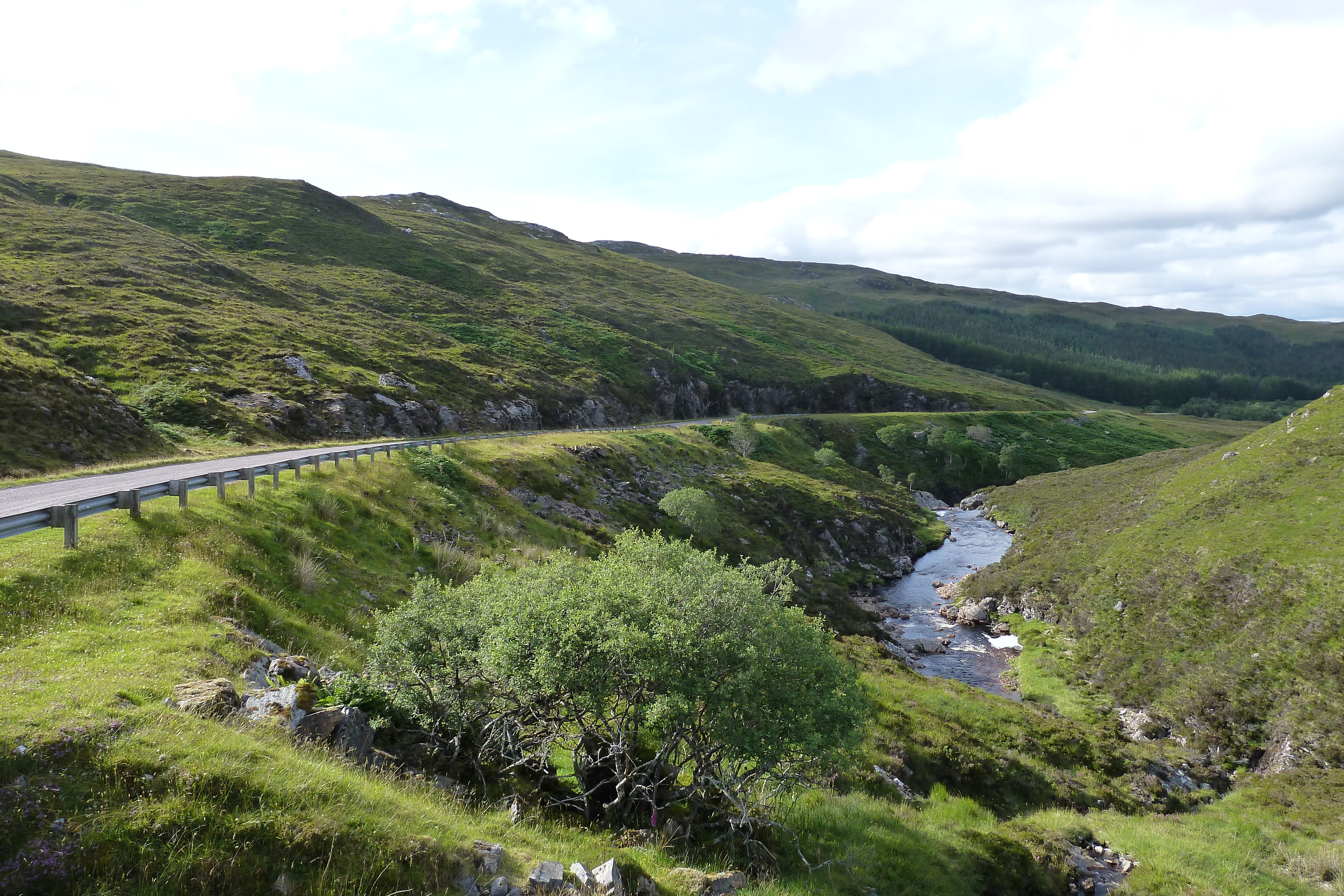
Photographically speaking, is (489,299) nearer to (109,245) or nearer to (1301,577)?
(109,245)

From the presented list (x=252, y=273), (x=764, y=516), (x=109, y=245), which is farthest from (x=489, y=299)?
(x=764, y=516)

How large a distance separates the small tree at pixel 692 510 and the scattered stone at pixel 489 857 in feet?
141

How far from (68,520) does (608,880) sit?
16675 millimetres

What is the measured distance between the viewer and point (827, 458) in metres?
97.9

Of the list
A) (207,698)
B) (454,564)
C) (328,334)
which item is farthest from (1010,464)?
(207,698)

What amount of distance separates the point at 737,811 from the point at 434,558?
61.3 ft

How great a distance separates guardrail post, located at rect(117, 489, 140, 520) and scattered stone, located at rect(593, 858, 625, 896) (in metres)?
17.6

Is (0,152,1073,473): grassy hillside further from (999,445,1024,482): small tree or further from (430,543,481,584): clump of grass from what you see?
(999,445,1024,482): small tree

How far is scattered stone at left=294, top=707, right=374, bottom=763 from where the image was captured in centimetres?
1186

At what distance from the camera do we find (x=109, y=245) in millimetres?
84562

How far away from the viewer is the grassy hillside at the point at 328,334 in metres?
52.0

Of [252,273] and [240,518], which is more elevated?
[252,273]

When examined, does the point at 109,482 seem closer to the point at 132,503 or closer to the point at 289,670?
the point at 132,503

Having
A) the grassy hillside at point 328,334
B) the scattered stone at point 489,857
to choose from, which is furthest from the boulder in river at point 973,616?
the grassy hillside at point 328,334
